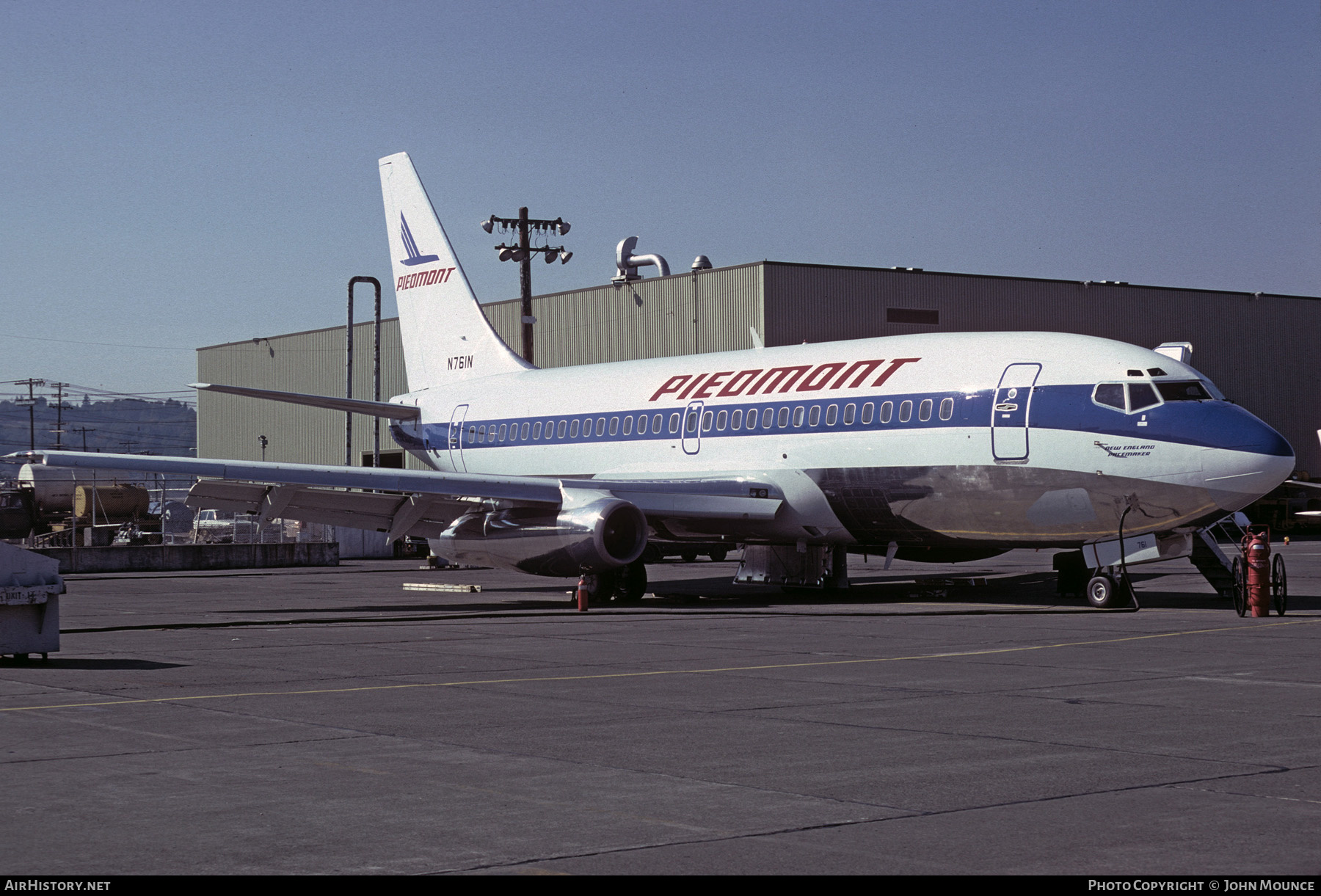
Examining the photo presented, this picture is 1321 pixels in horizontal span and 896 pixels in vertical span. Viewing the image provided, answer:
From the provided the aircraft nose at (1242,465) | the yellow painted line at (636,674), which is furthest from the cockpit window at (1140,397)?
the yellow painted line at (636,674)

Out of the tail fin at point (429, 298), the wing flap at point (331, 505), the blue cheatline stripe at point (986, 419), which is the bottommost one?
the wing flap at point (331, 505)

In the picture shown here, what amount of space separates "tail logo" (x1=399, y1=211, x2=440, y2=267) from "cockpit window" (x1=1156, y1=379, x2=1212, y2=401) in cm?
1940

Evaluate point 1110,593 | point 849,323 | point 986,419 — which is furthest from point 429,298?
point 849,323

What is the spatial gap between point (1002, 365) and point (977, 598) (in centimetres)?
509

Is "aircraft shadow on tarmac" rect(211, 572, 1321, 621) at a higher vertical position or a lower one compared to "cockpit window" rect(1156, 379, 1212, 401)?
lower

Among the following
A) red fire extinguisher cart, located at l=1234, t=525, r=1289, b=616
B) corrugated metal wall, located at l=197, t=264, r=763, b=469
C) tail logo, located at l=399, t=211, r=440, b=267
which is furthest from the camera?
corrugated metal wall, located at l=197, t=264, r=763, b=469

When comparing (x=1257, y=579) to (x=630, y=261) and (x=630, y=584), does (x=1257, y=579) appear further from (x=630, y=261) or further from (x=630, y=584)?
(x=630, y=261)

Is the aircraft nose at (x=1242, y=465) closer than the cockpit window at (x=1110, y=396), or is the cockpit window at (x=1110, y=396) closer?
the aircraft nose at (x=1242, y=465)

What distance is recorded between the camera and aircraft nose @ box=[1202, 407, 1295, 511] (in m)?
21.1

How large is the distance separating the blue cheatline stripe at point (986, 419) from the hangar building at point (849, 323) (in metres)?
20.8

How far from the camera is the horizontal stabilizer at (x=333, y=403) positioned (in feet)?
101

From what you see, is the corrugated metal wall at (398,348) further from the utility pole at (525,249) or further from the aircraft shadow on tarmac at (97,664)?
the aircraft shadow on tarmac at (97,664)

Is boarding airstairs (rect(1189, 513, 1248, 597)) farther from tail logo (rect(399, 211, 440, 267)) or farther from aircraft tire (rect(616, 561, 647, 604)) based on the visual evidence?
tail logo (rect(399, 211, 440, 267))

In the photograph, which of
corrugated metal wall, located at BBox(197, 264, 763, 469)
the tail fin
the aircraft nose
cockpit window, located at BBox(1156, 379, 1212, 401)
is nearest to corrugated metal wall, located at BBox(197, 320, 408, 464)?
corrugated metal wall, located at BBox(197, 264, 763, 469)
